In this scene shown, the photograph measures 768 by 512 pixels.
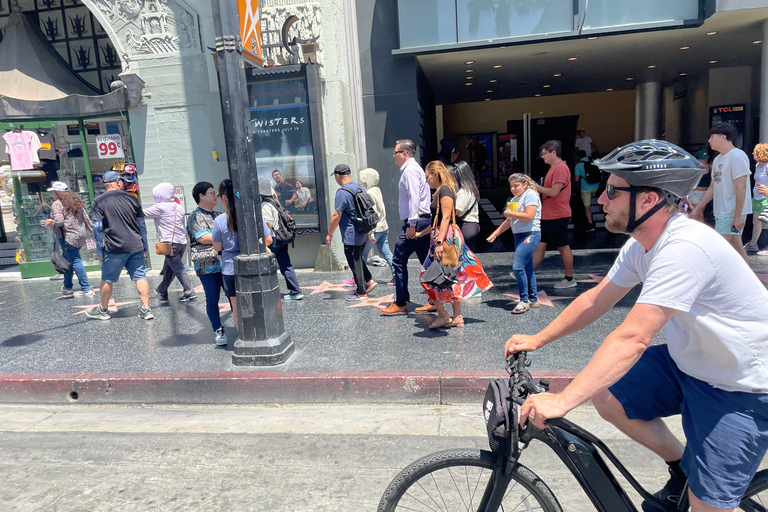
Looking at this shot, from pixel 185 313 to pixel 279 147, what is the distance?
3.45 meters

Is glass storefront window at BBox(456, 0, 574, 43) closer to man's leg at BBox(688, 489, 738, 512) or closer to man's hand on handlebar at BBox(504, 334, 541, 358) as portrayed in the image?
man's hand on handlebar at BBox(504, 334, 541, 358)

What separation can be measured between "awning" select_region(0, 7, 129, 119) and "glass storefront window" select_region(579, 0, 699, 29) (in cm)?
808

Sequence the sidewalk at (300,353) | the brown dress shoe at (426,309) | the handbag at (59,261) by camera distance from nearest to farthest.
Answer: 1. the sidewalk at (300,353)
2. the brown dress shoe at (426,309)
3. the handbag at (59,261)

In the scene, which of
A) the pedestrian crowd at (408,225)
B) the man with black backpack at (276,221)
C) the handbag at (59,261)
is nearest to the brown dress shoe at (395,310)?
the pedestrian crowd at (408,225)

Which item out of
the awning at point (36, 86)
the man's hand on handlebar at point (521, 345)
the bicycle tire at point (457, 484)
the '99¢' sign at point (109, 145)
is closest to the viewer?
the bicycle tire at point (457, 484)

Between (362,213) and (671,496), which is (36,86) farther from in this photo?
(671,496)

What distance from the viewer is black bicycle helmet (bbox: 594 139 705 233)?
1937 millimetres

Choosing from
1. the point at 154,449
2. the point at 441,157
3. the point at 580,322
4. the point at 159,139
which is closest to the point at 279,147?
the point at 159,139

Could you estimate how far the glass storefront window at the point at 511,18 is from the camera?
9.16 metres

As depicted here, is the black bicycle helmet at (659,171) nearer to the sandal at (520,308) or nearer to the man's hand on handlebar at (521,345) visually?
the man's hand on handlebar at (521,345)

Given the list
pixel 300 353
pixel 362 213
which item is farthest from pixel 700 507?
pixel 362 213

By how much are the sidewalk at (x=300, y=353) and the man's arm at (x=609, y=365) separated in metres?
2.68

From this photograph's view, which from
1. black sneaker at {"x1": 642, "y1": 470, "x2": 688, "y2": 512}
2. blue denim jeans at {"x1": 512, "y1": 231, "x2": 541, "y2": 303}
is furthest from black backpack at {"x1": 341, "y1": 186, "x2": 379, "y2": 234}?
black sneaker at {"x1": 642, "y1": 470, "x2": 688, "y2": 512}

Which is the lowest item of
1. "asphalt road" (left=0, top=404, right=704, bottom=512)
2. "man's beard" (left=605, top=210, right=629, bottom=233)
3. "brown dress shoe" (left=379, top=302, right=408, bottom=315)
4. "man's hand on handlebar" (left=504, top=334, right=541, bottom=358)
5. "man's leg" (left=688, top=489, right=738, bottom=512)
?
"asphalt road" (left=0, top=404, right=704, bottom=512)
